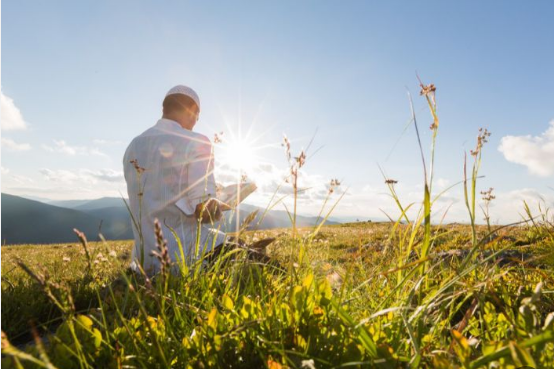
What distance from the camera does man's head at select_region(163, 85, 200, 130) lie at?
6086 millimetres

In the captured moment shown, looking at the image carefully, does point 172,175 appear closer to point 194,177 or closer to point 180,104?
point 194,177

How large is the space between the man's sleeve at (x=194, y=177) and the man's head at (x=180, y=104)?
73cm

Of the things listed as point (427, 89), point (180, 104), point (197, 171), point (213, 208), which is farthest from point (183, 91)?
point (427, 89)

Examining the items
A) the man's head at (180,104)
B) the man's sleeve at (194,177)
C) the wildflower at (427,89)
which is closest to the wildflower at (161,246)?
the wildflower at (427,89)

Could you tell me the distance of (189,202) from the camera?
18.0 ft

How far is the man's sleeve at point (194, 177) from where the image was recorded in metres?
5.43

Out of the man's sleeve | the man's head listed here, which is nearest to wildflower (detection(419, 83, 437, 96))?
the man's sleeve

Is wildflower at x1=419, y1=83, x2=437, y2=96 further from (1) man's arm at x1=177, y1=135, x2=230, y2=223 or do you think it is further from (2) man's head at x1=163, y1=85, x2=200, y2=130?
(2) man's head at x1=163, y1=85, x2=200, y2=130

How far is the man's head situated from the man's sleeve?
2.39 feet

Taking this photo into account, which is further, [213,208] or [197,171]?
[197,171]

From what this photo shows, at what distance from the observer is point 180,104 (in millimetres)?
6102

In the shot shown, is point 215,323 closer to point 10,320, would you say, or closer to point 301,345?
point 301,345

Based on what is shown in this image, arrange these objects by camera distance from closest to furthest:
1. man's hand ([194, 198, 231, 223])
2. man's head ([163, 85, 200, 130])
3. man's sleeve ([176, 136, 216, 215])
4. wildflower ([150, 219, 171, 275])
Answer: wildflower ([150, 219, 171, 275]) < man's hand ([194, 198, 231, 223]) < man's sleeve ([176, 136, 216, 215]) < man's head ([163, 85, 200, 130])

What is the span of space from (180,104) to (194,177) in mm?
1404
